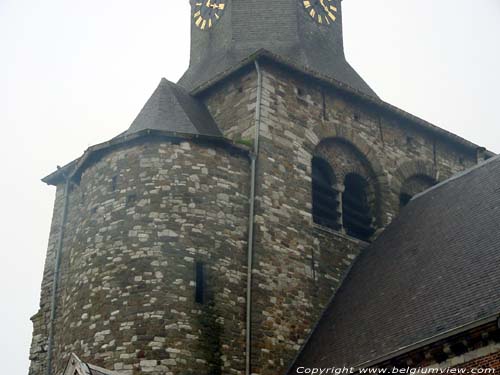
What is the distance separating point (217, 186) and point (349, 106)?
5080mm

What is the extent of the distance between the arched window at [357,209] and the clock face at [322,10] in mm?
5150

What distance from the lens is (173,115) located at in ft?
59.5

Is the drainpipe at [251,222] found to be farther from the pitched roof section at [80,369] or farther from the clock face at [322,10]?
the clock face at [322,10]

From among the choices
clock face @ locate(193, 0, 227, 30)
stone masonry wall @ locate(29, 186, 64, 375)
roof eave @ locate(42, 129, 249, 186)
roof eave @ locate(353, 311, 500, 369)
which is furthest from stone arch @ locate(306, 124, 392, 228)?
roof eave @ locate(353, 311, 500, 369)

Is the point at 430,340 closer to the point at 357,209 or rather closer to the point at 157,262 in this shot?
the point at 157,262

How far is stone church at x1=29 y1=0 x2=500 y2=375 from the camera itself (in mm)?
14258

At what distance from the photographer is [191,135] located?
17.2 metres

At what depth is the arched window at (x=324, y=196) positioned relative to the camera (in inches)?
744

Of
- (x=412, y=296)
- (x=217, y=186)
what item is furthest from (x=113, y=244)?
(x=412, y=296)

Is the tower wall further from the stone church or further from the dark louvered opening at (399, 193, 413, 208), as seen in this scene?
the dark louvered opening at (399, 193, 413, 208)

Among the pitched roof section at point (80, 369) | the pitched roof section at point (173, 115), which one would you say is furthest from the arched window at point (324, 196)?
the pitched roof section at point (80, 369)

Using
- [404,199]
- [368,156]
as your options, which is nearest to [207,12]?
[368,156]

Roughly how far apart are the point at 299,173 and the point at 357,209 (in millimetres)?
2317

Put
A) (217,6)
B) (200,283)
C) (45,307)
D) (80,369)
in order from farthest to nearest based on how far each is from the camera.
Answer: (217,6) → (45,307) → (200,283) → (80,369)
